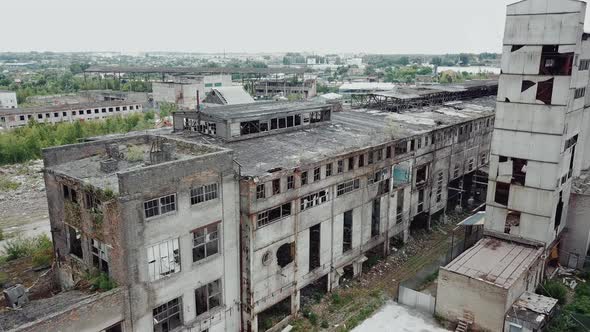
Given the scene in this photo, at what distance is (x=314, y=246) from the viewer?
3150 centimetres

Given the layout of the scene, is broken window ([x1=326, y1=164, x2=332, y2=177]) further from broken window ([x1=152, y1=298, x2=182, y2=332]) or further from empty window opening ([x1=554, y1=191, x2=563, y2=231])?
empty window opening ([x1=554, y1=191, x2=563, y2=231])

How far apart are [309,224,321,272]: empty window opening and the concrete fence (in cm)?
587

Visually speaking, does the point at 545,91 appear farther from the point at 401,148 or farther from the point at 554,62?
the point at 401,148

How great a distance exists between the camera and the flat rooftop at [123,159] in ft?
77.4

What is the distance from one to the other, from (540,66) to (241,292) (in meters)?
24.2

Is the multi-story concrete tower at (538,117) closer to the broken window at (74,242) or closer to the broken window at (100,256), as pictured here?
the broken window at (100,256)

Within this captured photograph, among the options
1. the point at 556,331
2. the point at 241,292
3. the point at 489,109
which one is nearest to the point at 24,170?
the point at 241,292

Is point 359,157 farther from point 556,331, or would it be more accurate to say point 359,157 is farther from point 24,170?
point 24,170

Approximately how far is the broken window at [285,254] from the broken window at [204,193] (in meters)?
6.34

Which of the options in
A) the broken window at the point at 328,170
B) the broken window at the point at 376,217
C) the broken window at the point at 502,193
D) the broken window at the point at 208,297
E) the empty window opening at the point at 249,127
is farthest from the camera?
Answer: the broken window at the point at 376,217

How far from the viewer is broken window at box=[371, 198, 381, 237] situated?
3506 centimetres

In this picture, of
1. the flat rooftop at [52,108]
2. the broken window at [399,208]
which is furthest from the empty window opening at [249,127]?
the flat rooftop at [52,108]

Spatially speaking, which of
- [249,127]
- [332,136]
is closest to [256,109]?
[249,127]

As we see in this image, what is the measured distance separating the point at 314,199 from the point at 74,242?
46.5 feet
